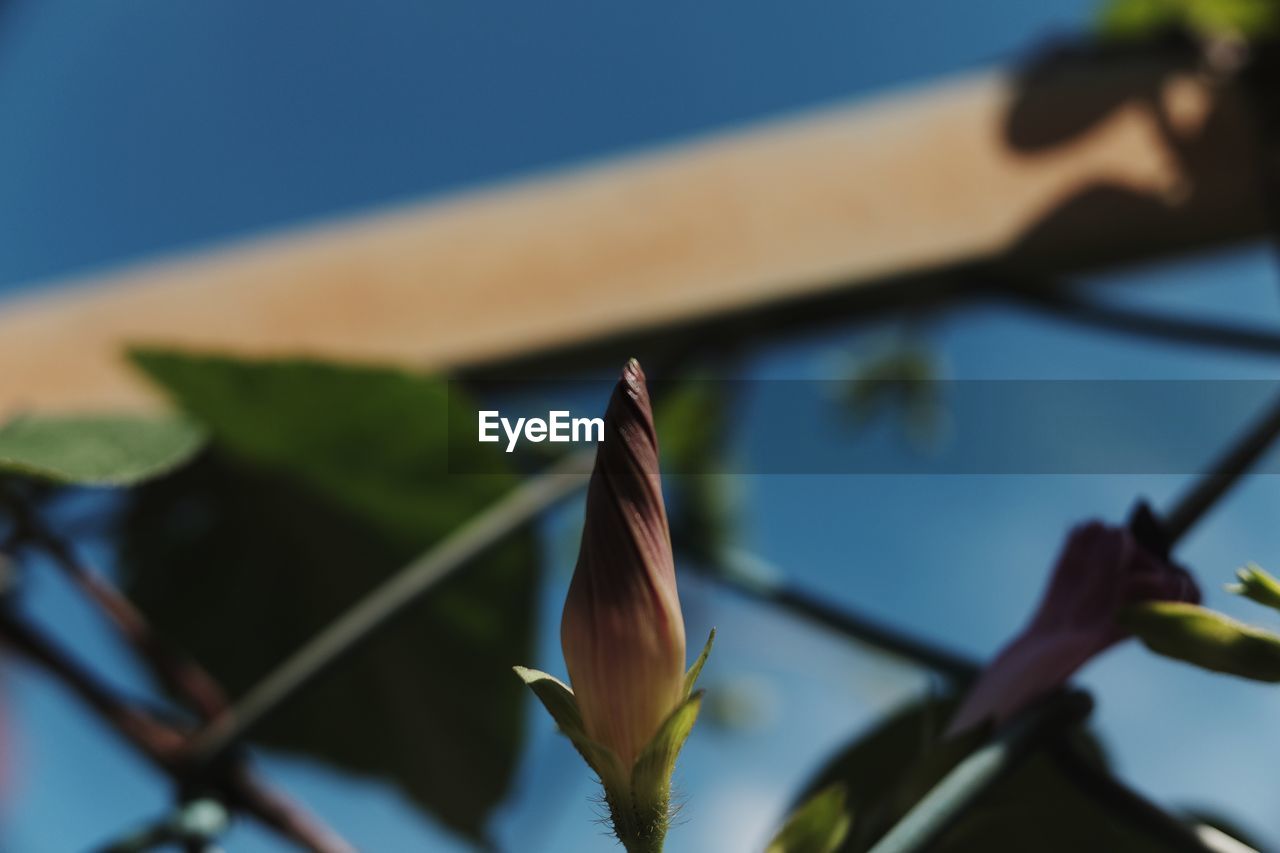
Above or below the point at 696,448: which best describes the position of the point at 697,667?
below

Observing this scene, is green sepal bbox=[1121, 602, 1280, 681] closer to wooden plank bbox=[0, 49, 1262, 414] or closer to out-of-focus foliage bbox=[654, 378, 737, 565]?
wooden plank bbox=[0, 49, 1262, 414]

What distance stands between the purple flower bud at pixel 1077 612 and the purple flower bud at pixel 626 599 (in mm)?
72

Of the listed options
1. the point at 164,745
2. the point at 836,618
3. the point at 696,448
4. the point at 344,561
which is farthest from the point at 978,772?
the point at 696,448

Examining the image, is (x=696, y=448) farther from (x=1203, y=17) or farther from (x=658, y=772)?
(x=658, y=772)

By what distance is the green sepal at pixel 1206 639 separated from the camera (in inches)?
6.8

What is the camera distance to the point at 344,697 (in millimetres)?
502

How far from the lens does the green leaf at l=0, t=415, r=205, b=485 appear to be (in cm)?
24

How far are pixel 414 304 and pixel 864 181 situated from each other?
0.25 meters

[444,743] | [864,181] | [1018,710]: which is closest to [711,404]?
[864,181]

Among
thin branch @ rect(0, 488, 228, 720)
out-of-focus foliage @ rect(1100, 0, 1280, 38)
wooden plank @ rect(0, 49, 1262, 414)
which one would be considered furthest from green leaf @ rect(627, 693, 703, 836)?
out-of-focus foliage @ rect(1100, 0, 1280, 38)

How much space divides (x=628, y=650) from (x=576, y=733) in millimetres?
15

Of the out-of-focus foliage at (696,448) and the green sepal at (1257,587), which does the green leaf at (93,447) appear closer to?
the green sepal at (1257,587)

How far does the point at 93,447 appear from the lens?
0.29 metres

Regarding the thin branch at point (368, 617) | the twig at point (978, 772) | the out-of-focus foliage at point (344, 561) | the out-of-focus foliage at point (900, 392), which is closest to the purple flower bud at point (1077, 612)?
the twig at point (978, 772)
